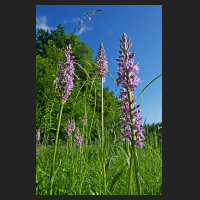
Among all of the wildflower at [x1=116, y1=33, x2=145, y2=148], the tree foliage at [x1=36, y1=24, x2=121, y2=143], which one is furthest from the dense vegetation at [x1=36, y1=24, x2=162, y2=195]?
the wildflower at [x1=116, y1=33, x2=145, y2=148]

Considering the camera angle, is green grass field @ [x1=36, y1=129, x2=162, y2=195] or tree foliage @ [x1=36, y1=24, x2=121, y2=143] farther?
tree foliage @ [x1=36, y1=24, x2=121, y2=143]

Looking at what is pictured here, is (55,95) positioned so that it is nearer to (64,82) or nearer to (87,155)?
(64,82)

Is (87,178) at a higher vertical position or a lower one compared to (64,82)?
lower

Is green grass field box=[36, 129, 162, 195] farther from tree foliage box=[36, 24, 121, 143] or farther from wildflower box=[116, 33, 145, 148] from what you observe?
wildflower box=[116, 33, 145, 148]

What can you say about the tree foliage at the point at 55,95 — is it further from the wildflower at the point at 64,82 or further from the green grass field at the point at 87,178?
the green grass field at the point at 87,178

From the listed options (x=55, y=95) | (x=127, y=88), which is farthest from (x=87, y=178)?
(x=127, y=88)

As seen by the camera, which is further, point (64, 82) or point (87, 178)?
point (87, 178)

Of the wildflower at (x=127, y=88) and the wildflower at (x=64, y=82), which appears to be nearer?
the wildflower at (x=127, y=88)

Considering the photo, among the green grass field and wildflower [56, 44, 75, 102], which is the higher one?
wildflower [56, 44, 75, 102]

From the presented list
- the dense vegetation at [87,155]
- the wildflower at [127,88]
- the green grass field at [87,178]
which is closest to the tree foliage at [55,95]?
the dense vegetation at [87,155]
